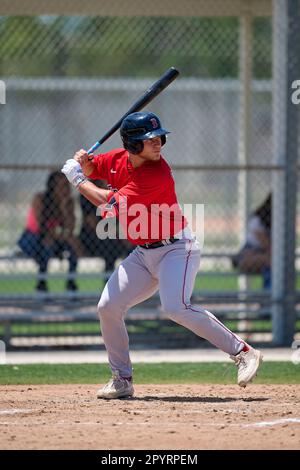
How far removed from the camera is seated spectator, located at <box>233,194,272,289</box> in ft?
33.1

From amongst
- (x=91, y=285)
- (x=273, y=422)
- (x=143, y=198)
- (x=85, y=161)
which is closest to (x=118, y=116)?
(x=91, y=285)

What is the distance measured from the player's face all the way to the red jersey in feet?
0.16

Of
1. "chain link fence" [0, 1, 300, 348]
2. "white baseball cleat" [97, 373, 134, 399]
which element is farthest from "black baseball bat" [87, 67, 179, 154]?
"chain link fence" [0, 1, 300, 348]

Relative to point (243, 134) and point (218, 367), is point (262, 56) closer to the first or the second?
point (243, 134)

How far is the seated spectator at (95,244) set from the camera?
988 centimetres

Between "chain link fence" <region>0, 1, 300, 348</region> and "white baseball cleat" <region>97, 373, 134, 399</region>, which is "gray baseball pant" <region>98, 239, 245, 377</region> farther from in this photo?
"chain link fence" <region>0, 1, 300, 348</region>

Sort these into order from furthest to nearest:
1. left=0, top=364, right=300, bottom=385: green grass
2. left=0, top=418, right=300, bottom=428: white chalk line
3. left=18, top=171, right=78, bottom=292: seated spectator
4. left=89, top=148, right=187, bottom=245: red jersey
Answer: left=18, top=171, right=78, bottom=292: seated spectator
left=0, top=364, right=300, bottom=385: green grass
left=89, top=148, right=187, bottom=245: red jersey
left=0, top=418, right=300, bottom=428: white chalk line

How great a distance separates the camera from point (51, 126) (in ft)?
49.4

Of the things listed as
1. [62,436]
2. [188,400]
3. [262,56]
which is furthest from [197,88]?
[62,436]

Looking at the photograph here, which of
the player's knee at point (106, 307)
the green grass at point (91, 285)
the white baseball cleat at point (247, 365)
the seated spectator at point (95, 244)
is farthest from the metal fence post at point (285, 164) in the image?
the green grass at point (91, 285)

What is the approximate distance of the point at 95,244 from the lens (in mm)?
9961

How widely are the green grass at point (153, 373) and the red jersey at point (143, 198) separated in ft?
5.07

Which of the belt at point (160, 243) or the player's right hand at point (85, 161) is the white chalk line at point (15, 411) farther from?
the player's right hand at point (85, 161)
